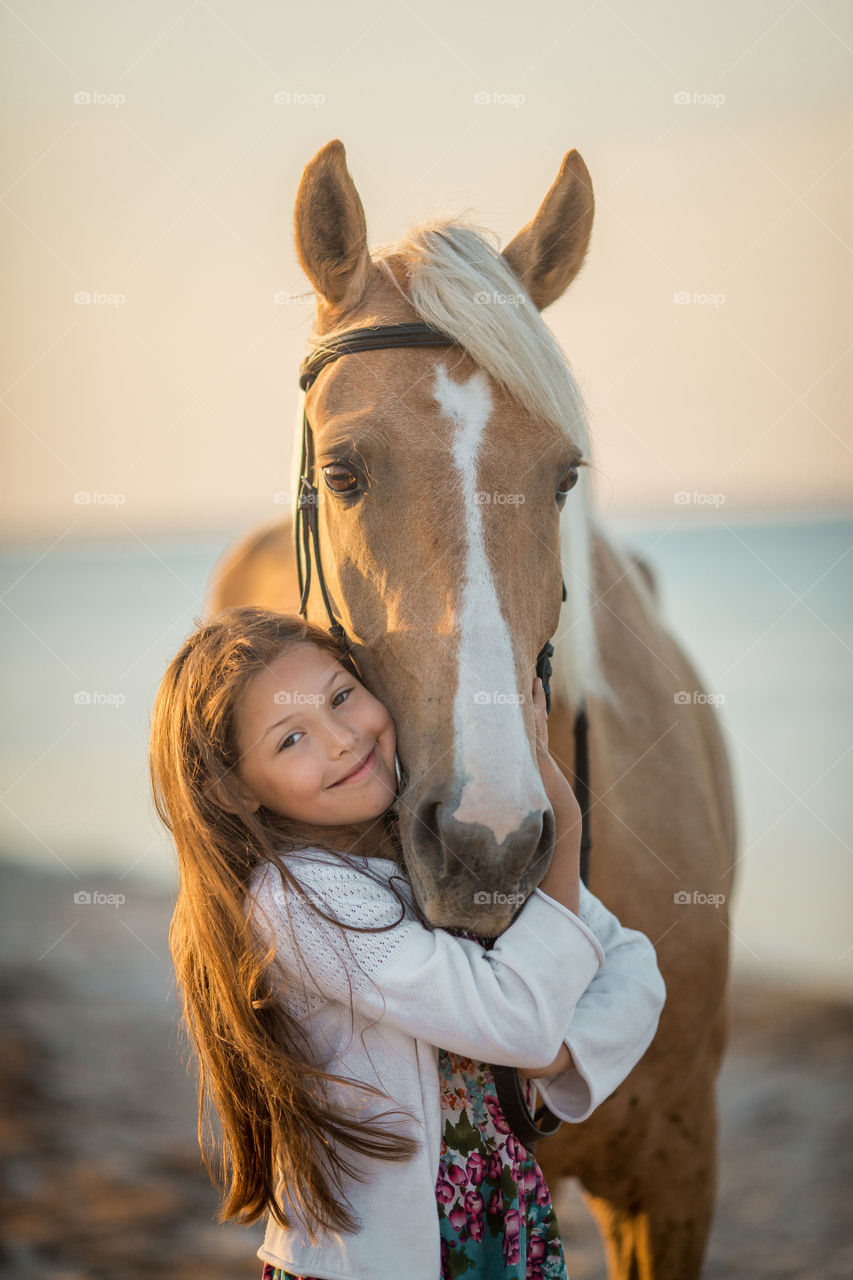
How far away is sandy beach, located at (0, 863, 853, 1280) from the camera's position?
287 cm

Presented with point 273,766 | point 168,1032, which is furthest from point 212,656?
point 168,1032

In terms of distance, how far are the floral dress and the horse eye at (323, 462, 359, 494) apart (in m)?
0.66

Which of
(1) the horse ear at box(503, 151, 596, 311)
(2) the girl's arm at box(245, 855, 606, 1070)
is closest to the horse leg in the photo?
(2) the girl's arm at box(245, 855, 606, 1070)

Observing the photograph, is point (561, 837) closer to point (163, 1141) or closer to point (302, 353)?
point (302, 353)

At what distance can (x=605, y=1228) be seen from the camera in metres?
2.09

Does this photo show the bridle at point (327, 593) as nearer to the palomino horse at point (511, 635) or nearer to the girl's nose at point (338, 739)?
the palomino horse at point (511, 635)

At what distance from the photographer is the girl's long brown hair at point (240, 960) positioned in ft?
3.84

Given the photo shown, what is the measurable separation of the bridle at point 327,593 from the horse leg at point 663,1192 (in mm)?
644

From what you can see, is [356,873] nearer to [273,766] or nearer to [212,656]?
[273,766]

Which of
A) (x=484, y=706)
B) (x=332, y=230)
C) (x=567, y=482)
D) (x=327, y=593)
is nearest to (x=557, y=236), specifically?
(x=332, y=230)

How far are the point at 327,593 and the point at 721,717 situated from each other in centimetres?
158

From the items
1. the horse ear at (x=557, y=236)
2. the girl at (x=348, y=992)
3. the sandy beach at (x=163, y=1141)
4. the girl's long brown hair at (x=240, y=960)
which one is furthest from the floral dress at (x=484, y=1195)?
the horse ear at (x=557, y=236)

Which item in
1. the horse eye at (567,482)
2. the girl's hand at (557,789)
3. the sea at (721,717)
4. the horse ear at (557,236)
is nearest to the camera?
the girl's hand at (557,789)

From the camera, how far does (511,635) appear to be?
1.20m
